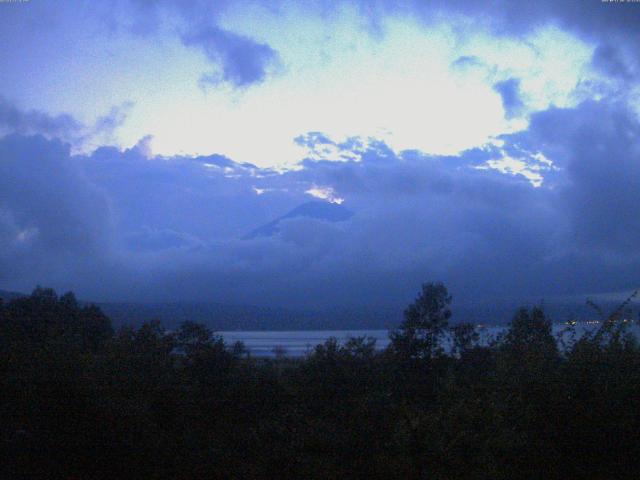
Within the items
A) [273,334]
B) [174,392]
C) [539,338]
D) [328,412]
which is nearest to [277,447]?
[328,412]

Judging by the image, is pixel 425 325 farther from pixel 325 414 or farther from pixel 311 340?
pixel 325 414

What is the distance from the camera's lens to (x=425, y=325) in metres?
14.7

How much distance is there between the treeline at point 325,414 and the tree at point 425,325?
1.92 metres

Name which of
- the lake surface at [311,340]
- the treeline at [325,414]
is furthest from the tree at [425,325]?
the treeline at [325,414]

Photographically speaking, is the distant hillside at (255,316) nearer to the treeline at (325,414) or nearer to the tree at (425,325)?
the tree at (425,325)

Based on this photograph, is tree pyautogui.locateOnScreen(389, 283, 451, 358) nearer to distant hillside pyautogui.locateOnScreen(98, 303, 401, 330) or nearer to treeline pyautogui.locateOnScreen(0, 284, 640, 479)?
distant hillside pyautogui.locateOnScreen(98, 303, 401, 330)

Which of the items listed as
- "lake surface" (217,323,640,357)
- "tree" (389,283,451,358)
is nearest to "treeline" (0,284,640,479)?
"lake surface" (217,323,640,357)

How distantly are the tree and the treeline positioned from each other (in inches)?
75.4

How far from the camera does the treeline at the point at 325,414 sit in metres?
8.43

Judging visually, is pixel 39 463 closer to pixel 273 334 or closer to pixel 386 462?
pixel 386 462

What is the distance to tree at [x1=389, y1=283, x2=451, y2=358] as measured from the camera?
12.8 meters

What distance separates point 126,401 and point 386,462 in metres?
3.78

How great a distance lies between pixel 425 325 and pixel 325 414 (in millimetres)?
5324

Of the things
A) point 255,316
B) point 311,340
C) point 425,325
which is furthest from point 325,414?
point 255,316
